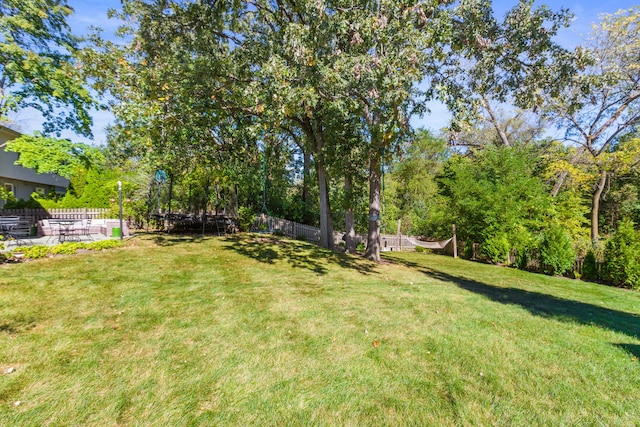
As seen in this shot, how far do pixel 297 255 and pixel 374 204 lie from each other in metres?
3.12

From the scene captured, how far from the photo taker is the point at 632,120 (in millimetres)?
15422

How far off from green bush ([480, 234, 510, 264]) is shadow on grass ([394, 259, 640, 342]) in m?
5.55

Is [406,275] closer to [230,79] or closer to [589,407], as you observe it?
[589,407]

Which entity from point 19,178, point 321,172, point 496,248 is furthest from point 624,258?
point 19,178

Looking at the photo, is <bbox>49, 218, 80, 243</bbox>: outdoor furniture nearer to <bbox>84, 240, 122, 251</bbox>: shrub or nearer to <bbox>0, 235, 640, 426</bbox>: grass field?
<bbox>84, 240, 122, 251</bbox>: shrub

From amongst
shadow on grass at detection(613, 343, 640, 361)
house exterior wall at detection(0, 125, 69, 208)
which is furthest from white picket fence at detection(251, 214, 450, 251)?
house exterior wall at detection(0, 125, 69, 208)

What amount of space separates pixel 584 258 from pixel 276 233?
12359 millimetres

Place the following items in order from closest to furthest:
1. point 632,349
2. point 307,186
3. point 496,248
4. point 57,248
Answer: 1. point 632,349
2. point 57,248
3. point 496,248
4. point 307,186

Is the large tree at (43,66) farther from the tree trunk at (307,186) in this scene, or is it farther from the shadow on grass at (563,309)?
the shadow on grass at (563,309)

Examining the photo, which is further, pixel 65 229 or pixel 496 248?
pixel 496 248

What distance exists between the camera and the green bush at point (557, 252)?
33.8 feet

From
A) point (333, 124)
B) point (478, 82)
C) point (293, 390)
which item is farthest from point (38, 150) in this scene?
point (478, 82)

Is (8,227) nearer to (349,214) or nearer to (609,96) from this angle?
(349,214)

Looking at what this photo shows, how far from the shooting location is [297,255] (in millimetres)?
9383
